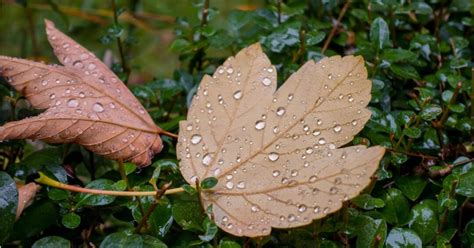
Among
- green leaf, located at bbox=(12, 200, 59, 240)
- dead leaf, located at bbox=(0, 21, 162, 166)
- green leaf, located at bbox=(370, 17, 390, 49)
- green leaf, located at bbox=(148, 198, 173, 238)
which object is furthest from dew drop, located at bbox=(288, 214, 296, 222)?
green leaf, located at bbox=(370, 17, 390, 49)

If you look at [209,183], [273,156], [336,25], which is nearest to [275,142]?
[273,156]

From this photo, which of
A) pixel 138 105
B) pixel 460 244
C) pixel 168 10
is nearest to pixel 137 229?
pixel 138 105

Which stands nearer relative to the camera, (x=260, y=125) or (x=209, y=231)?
(x=209, y=231)

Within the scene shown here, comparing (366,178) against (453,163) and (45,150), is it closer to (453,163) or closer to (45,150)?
(453,163)

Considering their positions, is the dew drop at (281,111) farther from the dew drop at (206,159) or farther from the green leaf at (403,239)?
the green leaf at (403,239)

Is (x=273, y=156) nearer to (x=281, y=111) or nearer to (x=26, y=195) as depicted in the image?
(x=281, y=111)

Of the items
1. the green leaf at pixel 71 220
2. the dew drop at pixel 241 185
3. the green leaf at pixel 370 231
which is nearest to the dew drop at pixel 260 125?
the dew drop at pixel 241 185

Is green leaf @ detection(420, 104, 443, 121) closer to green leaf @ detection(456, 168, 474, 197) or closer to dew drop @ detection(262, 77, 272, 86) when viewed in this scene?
green leaf @ detection(456, 168, 474, 197)
